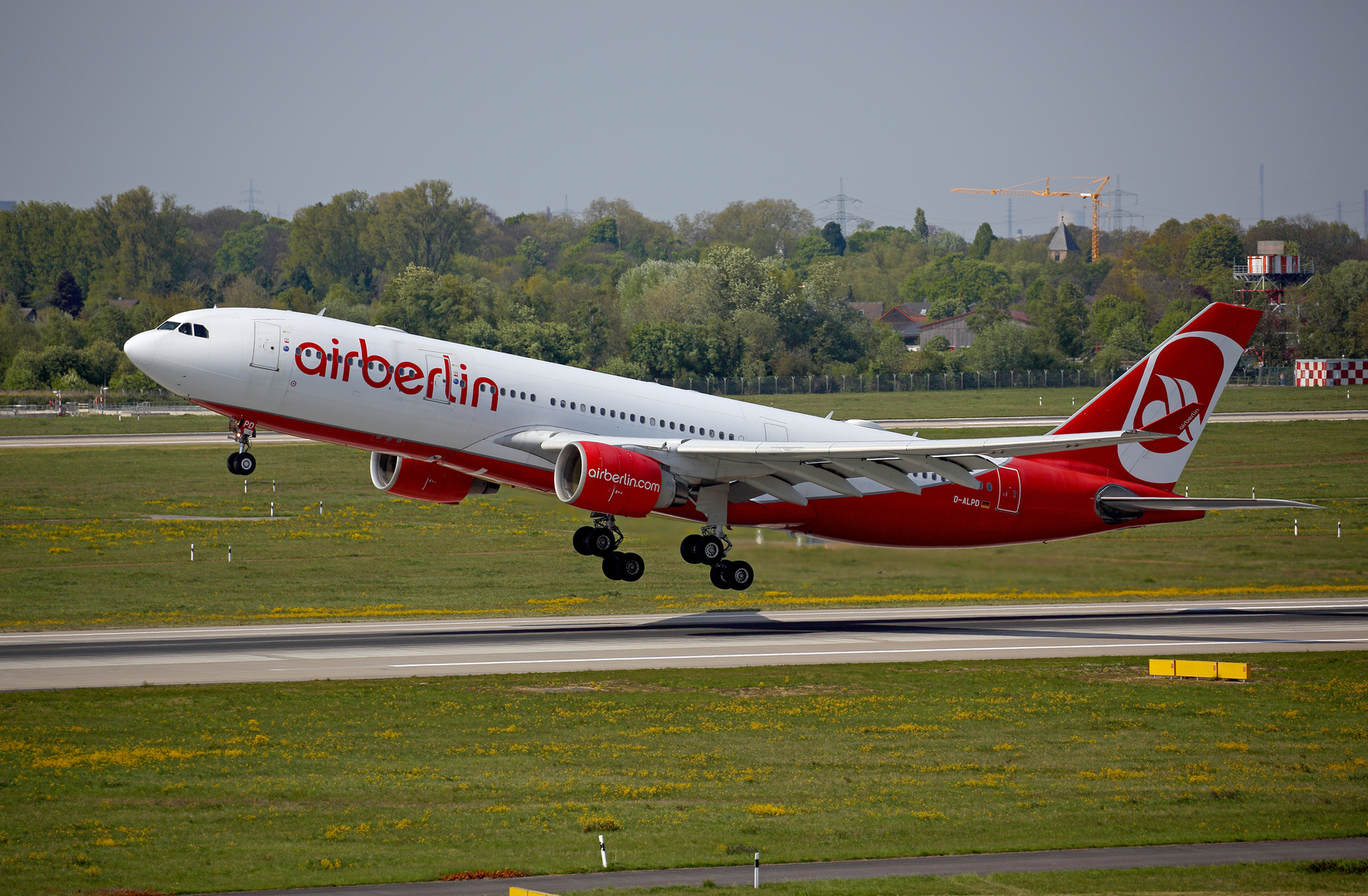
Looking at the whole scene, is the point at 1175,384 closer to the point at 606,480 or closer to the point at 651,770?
the point at 606,480

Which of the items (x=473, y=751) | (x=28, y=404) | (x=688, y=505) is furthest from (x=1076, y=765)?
(x=28, y=404)

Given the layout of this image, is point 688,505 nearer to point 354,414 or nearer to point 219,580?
point 354,414

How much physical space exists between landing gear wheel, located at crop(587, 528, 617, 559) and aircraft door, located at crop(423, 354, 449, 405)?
7821mm

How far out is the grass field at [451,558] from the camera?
55.9 m

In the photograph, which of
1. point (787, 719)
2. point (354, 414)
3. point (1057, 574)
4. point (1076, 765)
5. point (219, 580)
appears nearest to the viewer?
point (1076, 765)

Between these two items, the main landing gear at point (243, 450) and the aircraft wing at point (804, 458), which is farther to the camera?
the aircraft wing at point (804, 458)

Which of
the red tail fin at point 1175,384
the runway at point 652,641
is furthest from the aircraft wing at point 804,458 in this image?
the red tail fin at point 1175,384

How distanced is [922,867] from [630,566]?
2332 cm

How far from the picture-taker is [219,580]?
65.2 meters

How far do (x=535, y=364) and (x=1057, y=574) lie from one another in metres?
21.5

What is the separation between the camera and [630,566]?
47781 mm

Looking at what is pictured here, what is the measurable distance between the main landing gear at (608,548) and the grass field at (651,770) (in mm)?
4879

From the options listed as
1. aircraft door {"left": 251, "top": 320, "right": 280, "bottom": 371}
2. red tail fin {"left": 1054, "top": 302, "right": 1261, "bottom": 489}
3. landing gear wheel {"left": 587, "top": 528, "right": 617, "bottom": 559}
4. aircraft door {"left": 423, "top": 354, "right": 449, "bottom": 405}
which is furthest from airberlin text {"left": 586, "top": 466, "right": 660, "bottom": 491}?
red tail fin {"left": 1054, "top": 302, "right": 1261, "bottom": 489}

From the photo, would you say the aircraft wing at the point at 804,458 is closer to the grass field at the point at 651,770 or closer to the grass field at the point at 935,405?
the grass field at the point at 651,770
